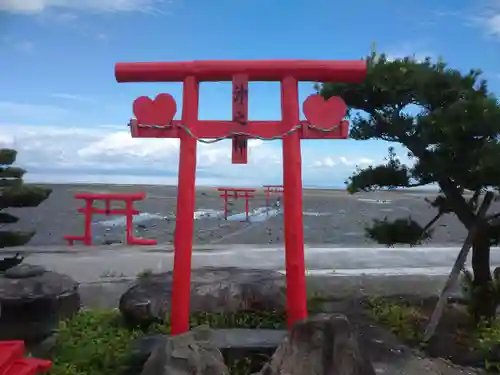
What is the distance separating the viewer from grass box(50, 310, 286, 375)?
3.68 m

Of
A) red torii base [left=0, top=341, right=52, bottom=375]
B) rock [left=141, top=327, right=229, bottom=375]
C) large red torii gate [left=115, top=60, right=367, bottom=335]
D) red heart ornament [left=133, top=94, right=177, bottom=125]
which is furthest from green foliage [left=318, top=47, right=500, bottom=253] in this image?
red torii base [left=0, top=341, right=52, bottom=375]

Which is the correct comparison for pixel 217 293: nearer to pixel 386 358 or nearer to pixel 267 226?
pixel 386 358

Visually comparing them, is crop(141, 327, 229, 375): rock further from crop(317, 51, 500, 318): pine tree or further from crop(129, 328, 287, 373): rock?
crop(317, 51, 500, 318): pine tree

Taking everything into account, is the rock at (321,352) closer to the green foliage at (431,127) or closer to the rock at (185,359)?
the rock at (185,359)

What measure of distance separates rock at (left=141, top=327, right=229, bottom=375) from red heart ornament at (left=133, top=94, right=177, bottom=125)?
1.52 metres

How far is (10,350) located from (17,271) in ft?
4.39

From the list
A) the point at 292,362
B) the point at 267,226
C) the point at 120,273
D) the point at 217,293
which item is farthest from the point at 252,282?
the point at 267,226

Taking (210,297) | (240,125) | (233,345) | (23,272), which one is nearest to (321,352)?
(233,345)

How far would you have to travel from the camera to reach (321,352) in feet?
10.1

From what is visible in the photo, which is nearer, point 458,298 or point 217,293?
point 217,293

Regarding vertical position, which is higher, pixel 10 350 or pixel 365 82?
pixel 365 82

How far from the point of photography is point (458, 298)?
5324 mm

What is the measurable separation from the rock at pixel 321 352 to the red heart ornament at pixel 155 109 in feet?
5.66

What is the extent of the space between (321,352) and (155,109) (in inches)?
78.8
